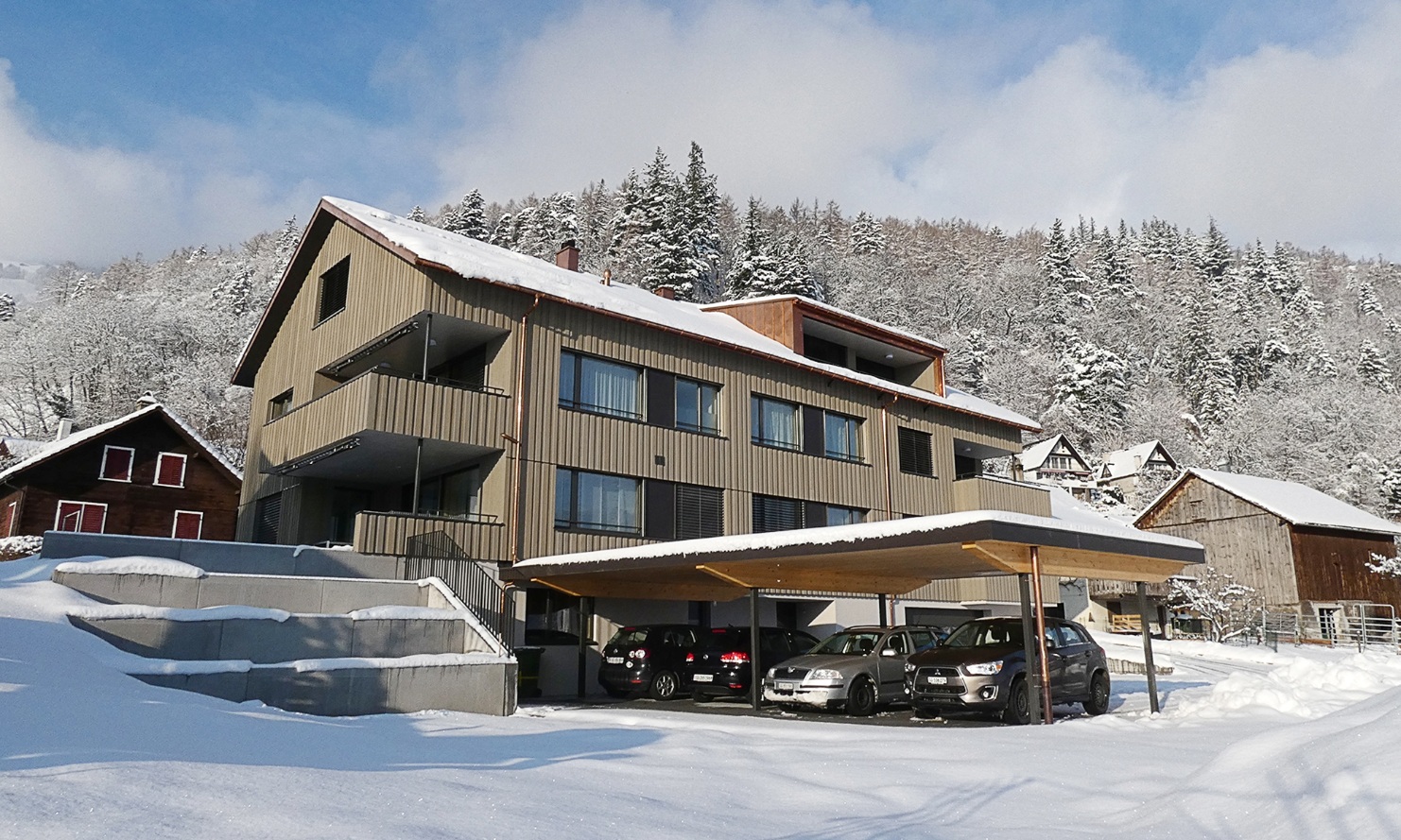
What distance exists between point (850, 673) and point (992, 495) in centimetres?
1667

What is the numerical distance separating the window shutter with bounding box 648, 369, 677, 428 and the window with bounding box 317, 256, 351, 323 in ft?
26.7

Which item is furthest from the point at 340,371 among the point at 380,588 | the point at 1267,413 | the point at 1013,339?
the point at 1013,339

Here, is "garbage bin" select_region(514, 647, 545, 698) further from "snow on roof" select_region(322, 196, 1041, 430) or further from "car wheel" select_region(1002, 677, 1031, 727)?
"car wheel" select_region(1002, 677, 1031, 727)

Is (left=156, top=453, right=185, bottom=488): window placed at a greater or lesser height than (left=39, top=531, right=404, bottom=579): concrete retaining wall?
greater

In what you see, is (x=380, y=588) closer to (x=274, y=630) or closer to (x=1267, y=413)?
(x=274, y=630)

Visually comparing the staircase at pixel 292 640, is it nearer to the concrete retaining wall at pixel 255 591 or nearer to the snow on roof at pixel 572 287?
the concrete retaining wall at pixel 255 591

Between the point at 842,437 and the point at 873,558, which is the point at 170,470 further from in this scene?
the point at 873,558

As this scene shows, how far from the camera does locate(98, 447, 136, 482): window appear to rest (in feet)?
117

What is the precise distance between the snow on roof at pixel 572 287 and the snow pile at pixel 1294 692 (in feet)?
44.2

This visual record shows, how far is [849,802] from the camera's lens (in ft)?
25.5

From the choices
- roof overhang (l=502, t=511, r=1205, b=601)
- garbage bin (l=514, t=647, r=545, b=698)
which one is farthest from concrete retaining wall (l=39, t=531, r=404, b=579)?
garbage bin (l=514, t=647, r=545, b=698)

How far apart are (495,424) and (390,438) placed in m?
2.23

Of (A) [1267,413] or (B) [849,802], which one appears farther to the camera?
(A) [1267,413]

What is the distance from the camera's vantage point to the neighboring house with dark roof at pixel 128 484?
1338 inches
